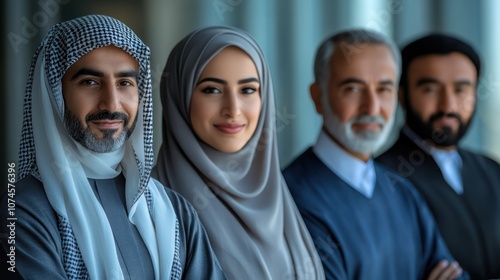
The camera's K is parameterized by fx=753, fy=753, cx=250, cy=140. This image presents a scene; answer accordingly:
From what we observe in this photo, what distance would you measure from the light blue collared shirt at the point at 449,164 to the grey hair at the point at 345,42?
348 millimetres

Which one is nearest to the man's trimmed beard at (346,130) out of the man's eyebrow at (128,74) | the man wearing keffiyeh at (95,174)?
the man wearing keffiyeh at (95,174)

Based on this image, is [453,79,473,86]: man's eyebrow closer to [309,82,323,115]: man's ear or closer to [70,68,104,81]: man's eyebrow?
[309,82,323,115]: man's ear

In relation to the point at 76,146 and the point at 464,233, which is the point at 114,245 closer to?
the point at 76,146

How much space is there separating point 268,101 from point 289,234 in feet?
1.44

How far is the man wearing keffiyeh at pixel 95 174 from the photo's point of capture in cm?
199

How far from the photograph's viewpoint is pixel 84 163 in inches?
82.2

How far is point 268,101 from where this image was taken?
96.1 inches

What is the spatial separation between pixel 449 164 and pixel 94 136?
4.68 ft

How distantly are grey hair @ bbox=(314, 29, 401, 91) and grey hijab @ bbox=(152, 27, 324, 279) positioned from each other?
261 mm

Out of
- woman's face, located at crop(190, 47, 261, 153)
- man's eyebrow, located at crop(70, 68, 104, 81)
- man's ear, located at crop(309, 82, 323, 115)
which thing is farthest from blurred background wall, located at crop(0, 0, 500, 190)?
man's eyebrow, located at crop(70, 68, 104, 81)

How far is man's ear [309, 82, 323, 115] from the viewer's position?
2.63 metres

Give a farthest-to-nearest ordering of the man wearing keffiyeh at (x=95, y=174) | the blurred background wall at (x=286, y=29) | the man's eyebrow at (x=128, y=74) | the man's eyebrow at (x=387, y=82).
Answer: the man's eyebrow at (x=387, y=82), the blurred background wall at (x=286, y=29), the man's eyebrow at (x=128, y=74), the man wearing keffiyeh at (x=95, y=174)

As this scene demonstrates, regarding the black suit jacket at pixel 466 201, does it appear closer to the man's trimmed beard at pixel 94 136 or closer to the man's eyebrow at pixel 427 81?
the man's eyebrow at pixel 427 81

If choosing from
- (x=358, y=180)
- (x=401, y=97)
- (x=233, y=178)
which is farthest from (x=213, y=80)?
(x=401, y=97)
